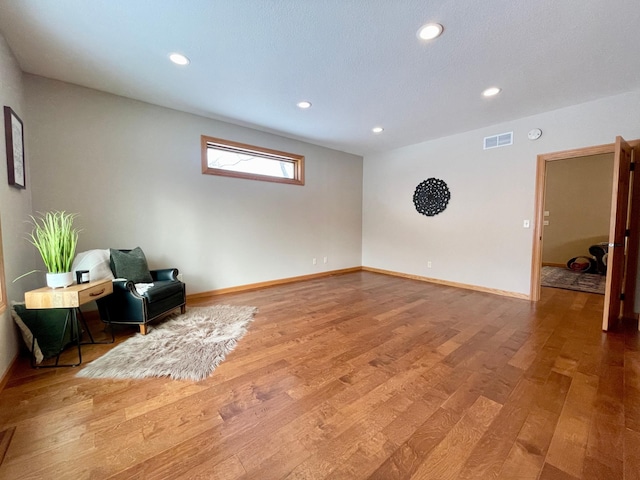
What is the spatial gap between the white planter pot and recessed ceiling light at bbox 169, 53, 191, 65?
6.89 feet

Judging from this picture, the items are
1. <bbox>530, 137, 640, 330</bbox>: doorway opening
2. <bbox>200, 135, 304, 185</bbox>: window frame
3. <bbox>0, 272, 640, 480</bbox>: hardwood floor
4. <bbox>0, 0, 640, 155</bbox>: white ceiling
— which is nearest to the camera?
<bbox>0, 272, 640, 480</bbox>: hardwood floor

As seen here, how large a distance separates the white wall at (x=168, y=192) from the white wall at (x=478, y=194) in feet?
4.98

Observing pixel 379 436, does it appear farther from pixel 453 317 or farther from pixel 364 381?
pixel 453 317

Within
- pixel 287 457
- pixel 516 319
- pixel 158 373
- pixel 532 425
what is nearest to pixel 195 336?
pixel 158 373

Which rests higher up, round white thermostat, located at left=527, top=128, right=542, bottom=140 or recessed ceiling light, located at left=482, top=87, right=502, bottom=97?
recessed ceiling light, located at left=482, top=87, right=502, bottom=97

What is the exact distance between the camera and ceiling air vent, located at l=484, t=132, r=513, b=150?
3892 mm

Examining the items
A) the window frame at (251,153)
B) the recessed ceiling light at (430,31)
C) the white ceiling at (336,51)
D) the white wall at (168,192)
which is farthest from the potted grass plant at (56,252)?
the recessed ceiling light at (430,31)

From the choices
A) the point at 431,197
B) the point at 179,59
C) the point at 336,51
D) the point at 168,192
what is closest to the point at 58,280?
the point at 168,192

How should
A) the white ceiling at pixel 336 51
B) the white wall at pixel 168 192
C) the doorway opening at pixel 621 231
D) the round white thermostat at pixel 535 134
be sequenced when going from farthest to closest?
the round white thermostat at pixel 535 134 < the white wall at pixel 168 192 < the doorway opening at pixel 621 231 < the white ceiling at pixel 336 51

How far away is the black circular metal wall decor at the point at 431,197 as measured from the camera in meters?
4.65

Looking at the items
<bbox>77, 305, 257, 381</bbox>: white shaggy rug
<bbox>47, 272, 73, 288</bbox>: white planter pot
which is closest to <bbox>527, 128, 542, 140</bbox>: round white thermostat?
<bbox>77, 305, 257, 381</bbox>: white shaggy rug

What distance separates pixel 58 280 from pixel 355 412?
248cm

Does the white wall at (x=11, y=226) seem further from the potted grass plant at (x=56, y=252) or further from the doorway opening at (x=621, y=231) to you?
the doorway opening at (x=621, y=231)

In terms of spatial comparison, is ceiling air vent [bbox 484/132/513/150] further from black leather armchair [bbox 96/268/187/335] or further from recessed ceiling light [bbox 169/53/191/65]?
black leather armchair [bbox 96/268/187/335]
